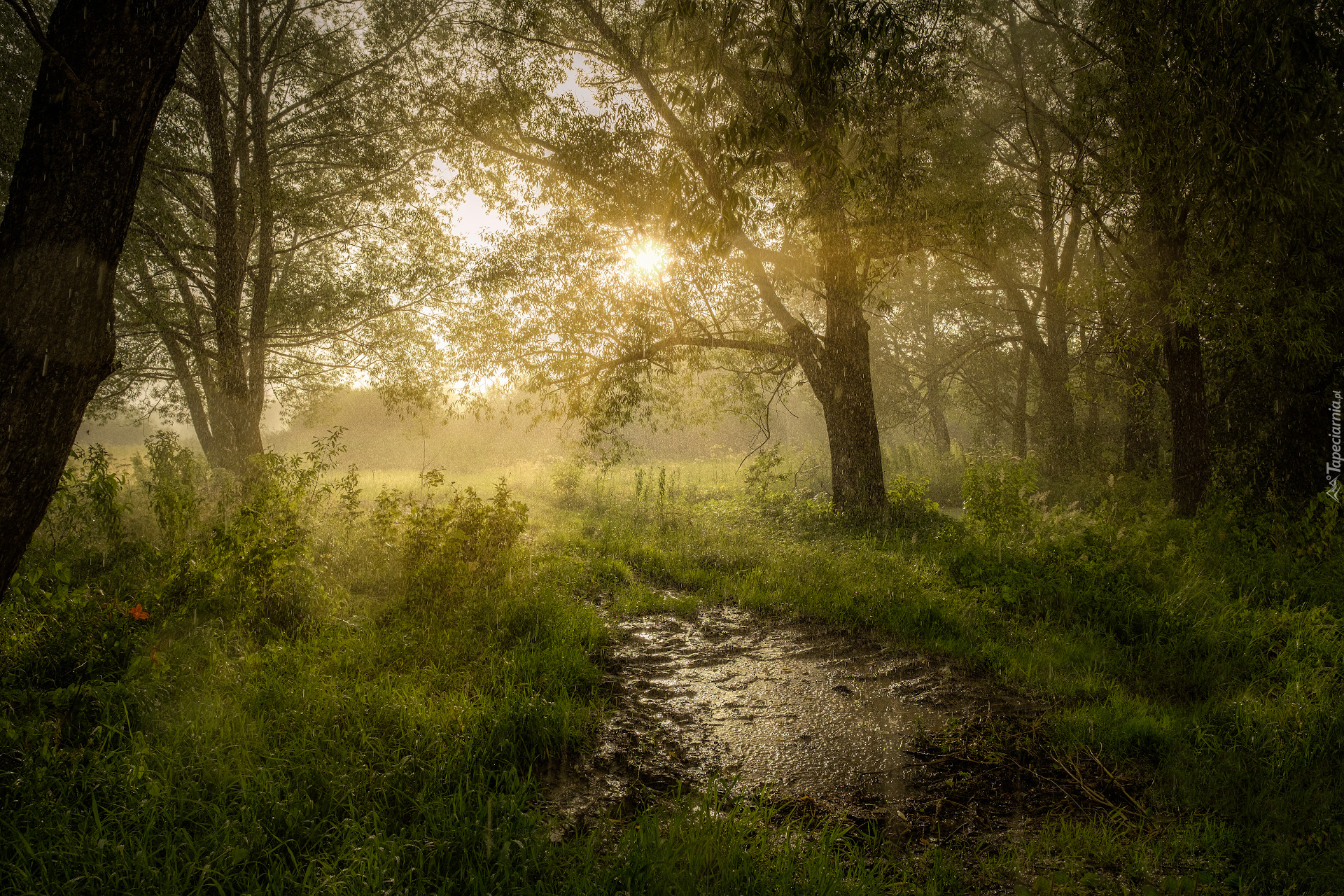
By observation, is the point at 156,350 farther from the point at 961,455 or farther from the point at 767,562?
the point at 961,455

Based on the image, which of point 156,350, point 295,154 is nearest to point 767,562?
point 295,154

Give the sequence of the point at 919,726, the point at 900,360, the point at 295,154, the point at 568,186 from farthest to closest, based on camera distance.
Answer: the point at 900,360 < the point at 295,154 < the point at 568,186 < the point at 919,726

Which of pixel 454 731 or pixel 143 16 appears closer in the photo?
pixel 143 16

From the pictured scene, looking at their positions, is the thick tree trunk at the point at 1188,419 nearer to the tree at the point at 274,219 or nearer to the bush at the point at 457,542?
the bush at the point at 457,542

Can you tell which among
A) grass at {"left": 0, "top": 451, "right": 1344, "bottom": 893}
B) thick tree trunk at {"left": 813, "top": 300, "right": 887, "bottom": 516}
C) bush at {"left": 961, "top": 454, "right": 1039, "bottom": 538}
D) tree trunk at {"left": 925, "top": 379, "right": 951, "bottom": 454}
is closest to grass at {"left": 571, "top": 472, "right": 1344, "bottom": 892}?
grass at {"left": 0, "top": 451, "right": 1344, "bottom": 893}

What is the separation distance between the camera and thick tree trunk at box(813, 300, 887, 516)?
10703 millimetres

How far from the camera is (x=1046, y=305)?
1653 centimetres

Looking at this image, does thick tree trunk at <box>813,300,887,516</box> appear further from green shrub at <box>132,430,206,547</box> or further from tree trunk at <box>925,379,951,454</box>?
tree trunk at <box>925,379,951,454</box>

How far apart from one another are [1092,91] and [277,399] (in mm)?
18300

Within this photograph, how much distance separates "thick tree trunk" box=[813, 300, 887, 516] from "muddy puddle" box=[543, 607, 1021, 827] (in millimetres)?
5078

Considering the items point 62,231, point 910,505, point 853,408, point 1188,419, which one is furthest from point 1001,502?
point 62,231

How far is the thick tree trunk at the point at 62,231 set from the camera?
264cm

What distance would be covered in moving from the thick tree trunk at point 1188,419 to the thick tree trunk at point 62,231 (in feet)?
37.7

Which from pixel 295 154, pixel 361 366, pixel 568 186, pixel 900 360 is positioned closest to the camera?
pixel 568 186
